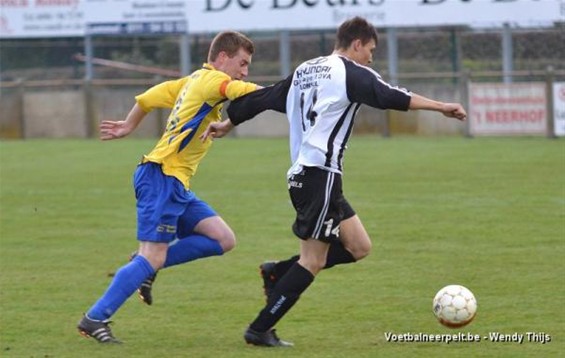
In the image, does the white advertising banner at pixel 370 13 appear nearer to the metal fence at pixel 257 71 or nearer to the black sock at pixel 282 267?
the metal fence at pixel 257 71

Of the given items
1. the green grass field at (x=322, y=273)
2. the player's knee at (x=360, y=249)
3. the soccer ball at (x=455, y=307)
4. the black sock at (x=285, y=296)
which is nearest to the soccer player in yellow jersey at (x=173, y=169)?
the green grass field at (x=322, y=273)

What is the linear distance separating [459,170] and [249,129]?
9.31 m

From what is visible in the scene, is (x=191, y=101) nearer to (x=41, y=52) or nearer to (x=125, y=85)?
(x=125, y=85)

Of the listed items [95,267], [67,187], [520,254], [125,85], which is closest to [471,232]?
[520,254]

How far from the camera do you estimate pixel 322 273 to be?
9555 mm

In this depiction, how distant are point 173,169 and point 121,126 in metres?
0.49

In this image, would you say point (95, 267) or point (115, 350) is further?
point (95, 267)

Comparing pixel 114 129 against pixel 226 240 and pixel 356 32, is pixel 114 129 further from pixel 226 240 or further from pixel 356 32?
pixel 356 32

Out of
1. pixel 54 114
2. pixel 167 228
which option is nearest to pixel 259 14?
pixel 54 114

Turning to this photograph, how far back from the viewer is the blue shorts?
275 inches

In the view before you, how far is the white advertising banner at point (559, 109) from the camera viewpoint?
22.9 meters

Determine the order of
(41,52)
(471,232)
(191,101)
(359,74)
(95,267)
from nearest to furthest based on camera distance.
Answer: (359,74)
(191,101)
(95,267)
(471,232)
(41,52)

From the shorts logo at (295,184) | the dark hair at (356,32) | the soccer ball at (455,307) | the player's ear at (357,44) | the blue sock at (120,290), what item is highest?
the dark hair at (356,32)

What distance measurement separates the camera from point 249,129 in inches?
1027
